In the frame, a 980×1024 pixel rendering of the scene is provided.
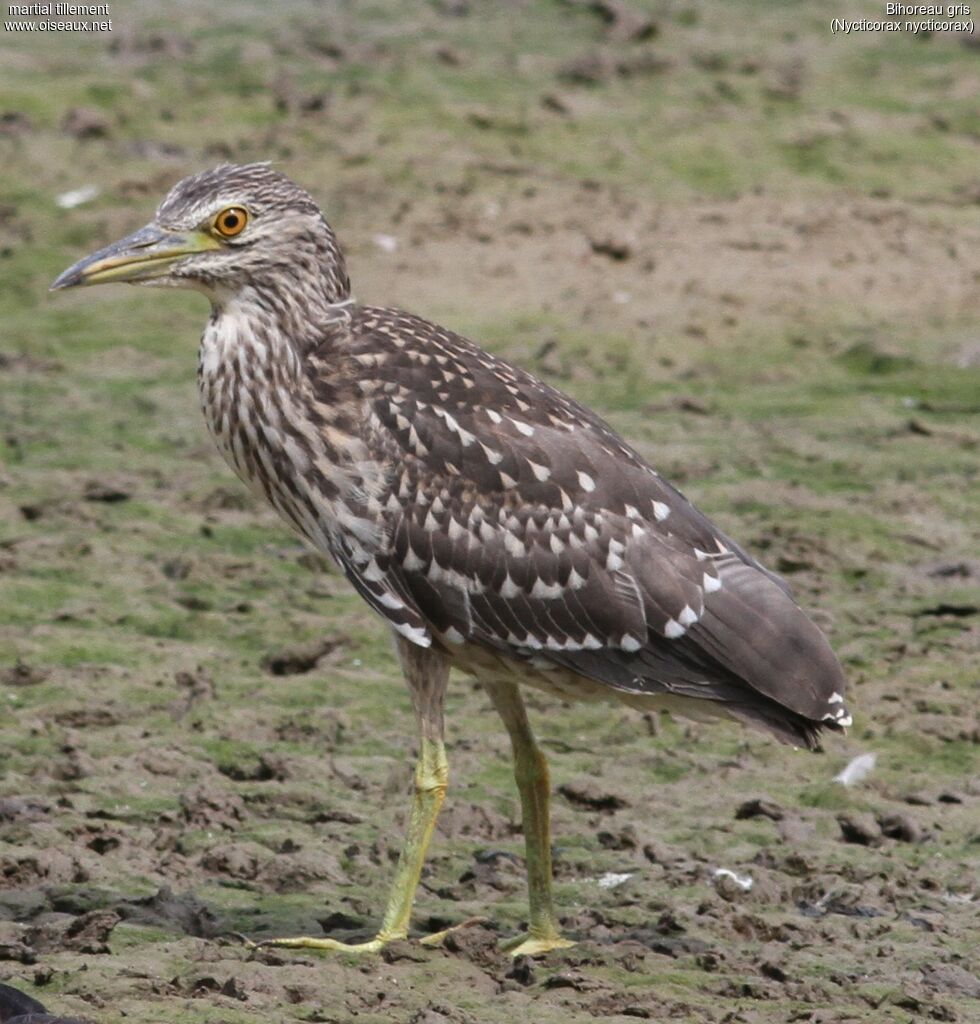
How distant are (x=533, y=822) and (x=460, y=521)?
0.95 meters

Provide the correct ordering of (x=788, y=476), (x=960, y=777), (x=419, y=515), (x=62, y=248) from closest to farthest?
(x=419, y=515) → (x=960, y=777) → (x=788, y=476) → (x=62, y=248)

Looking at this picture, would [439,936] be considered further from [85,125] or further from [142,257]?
[85,125]

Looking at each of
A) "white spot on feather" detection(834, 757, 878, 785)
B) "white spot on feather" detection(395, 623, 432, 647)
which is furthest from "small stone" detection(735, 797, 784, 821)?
"white spot on feather" detection(395, 623, 432, 647)

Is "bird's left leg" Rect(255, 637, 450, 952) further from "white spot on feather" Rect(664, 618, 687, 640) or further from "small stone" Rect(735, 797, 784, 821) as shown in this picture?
"small stone" Rect(735, 797, 784, 821)

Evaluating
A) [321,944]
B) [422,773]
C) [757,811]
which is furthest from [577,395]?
[321,944]

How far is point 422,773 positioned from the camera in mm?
6141

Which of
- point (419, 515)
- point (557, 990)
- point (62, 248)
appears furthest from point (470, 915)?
point (62, 248)

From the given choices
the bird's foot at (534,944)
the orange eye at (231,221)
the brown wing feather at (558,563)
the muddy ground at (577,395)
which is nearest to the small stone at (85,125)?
the muddy ground at (577,395)

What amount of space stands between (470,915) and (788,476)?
455 centimetres

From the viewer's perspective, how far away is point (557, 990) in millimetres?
5684

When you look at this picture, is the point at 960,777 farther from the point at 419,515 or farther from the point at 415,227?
the point at 415,227

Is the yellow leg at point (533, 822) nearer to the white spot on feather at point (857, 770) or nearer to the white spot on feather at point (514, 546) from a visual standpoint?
the white spot on feather at point (514, 546)

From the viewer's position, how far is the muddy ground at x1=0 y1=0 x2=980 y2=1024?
19.8ft

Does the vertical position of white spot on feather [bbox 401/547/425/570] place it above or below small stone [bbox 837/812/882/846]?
above
